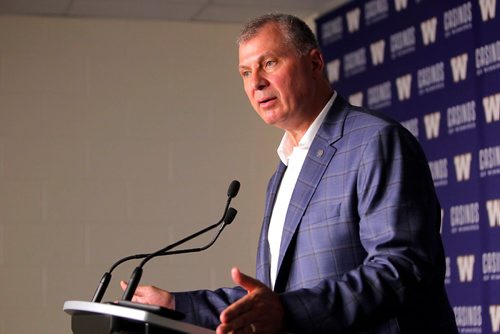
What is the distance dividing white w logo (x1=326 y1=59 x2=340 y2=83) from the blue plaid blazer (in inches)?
143

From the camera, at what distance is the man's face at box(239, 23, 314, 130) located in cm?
232

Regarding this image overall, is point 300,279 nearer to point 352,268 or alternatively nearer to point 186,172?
point 352,268

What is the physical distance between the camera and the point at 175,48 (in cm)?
619

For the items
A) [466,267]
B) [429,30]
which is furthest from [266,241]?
[429,30]

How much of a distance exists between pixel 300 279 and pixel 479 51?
8.86 ft

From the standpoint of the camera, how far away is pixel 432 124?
4891 millimetres

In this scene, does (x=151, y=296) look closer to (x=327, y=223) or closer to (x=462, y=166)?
(x=327, y=223)

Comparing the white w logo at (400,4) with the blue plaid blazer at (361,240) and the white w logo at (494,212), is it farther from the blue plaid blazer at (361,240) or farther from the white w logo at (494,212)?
the blue plaid blazer at (361,240)

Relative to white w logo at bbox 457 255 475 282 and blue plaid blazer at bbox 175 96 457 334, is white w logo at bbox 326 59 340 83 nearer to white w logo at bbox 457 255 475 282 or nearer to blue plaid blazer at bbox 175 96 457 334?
white w logo at bbox 457 255 475 282

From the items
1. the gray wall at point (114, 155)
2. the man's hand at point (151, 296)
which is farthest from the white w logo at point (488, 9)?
the man's hand at point (151, 296)

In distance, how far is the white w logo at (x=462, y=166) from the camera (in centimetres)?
457

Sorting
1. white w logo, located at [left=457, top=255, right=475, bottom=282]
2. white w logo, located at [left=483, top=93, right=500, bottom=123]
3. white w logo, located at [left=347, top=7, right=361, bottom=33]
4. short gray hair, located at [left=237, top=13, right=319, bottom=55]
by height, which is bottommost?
white w logo, located at [left=457, top=255, right=475, bottom=282]

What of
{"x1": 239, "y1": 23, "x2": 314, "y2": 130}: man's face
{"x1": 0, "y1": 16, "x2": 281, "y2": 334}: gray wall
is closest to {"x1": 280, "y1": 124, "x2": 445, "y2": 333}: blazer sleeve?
{"x1": 239, "y1": 23, "x2": 314, "y2": 130}: man's face

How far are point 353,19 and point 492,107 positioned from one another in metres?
1.52
